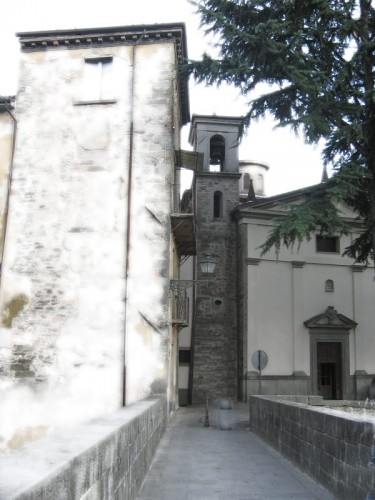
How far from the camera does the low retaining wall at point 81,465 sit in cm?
235

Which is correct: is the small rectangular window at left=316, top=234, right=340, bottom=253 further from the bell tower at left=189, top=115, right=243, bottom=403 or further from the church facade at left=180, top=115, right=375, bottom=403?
the bell tower at left=189, top=115, right=243, bottom=403

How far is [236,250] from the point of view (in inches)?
958

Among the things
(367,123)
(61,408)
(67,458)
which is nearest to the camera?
(67,458)

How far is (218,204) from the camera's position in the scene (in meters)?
25.1

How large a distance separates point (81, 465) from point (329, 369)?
22064mm

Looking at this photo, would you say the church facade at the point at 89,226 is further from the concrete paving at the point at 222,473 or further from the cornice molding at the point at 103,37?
the concrete paving at the point at 222,473

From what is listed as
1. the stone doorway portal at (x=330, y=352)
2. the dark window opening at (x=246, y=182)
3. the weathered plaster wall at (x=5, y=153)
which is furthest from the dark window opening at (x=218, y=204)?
the dark window opening at (x=246, y=182)

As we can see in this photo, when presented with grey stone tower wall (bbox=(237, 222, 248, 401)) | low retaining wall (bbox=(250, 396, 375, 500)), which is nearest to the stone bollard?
low retaining wall (bbox=(250, 396, 375, 500))

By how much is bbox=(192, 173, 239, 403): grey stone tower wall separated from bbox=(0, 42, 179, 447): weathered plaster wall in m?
10.4

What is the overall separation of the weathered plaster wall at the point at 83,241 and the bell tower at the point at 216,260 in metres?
8.51

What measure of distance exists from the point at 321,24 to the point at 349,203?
193 inches

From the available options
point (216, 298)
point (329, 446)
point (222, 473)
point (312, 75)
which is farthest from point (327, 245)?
point (329, 446)

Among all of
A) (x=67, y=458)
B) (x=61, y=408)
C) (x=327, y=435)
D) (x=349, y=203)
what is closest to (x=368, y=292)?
(x=349, y=203)

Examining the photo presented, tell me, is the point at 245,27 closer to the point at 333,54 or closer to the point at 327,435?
the point at 333,54
